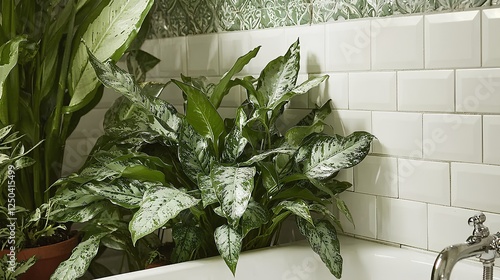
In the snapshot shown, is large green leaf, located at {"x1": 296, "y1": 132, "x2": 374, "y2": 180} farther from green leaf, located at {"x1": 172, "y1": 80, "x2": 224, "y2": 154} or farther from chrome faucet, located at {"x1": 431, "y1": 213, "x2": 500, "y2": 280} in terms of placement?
chrome faucet, located at {"x1": 431, "y1": 213, "x2": 500, "y2": 280}

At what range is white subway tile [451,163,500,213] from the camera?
1.61m

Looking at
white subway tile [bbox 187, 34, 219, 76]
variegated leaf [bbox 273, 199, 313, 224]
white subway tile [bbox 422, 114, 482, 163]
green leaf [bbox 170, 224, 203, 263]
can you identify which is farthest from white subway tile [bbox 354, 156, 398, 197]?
white subway tile [bbox 187, 34, 219, 76]

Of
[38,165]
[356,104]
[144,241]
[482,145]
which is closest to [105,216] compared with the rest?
[144,241]

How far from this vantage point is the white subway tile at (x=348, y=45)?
6.13 ft

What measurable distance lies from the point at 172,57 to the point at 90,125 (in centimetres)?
38

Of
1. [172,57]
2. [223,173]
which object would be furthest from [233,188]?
[172,57]

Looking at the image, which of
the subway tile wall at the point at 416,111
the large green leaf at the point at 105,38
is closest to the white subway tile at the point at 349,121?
the subway tile wall at the point at 416,111

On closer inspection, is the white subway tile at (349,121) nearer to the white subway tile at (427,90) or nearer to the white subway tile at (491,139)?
the white subway tile at (427,90)

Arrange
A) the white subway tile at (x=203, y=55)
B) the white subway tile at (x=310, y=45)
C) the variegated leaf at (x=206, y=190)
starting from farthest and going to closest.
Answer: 1. the white subway tile at (x=203, y=55)
2. the white subway tile at (x=310, y=45)
3. the variegated leaf at (x=206, y=190)

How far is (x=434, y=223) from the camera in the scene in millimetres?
1741

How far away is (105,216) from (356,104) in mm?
714

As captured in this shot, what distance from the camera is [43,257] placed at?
1910 mm

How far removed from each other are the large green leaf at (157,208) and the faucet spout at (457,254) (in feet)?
1.90

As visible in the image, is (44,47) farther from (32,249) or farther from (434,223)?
(434,223)
